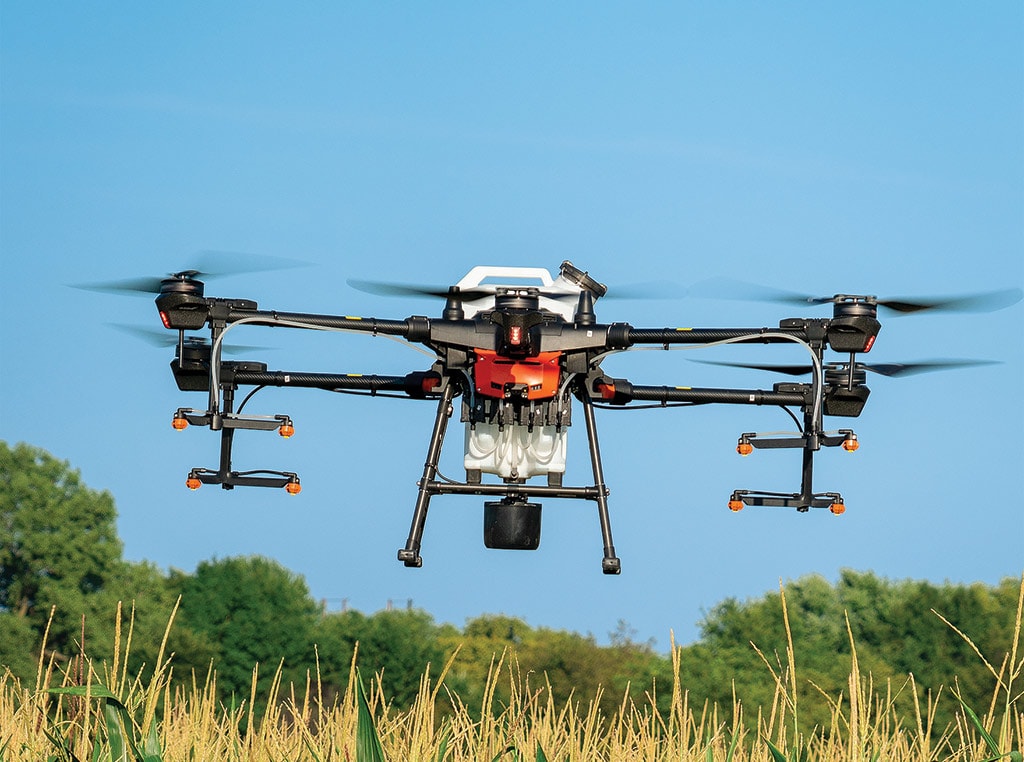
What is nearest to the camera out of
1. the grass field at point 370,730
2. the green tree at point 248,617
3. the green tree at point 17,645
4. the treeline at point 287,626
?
the grass field at point 370,730

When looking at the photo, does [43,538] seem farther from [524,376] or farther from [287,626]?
[524,376]

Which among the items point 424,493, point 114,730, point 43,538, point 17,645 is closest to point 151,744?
point 114,730

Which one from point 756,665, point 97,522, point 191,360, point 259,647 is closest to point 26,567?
point 97,522

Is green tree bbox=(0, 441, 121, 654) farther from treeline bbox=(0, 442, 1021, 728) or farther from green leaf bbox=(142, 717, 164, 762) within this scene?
green leaf bbox=(142, 717, 164, 762)

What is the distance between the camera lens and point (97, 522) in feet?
205

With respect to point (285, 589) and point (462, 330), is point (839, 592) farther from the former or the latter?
point (462, 330)

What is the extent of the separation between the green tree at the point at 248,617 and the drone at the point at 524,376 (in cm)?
4616

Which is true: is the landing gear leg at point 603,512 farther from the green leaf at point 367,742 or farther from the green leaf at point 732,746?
the green leaf at point 367,742

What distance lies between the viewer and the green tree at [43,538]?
60.9 metres

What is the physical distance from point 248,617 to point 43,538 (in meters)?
8.70

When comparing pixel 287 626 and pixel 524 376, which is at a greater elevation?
pixel 524 376

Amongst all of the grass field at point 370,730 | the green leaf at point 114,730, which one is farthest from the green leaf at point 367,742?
the green leaf at point 114,730

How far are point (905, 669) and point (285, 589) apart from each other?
2524cm

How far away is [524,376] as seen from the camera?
12.3 metres
